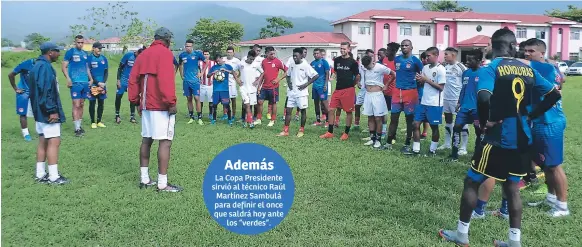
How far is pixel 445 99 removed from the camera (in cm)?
865

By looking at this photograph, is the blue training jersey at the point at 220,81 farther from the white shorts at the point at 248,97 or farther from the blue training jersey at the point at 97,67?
the blue training jersey at the point at 97,67

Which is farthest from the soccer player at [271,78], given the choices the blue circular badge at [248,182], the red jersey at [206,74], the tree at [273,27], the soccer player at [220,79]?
the tree at [273,27]

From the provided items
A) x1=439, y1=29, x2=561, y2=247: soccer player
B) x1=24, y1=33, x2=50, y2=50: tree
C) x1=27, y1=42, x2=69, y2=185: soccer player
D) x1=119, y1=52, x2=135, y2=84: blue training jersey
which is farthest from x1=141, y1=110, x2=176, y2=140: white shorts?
x1=24, y1=33, x2=50, y2=50: tree

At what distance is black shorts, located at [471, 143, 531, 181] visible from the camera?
426cm

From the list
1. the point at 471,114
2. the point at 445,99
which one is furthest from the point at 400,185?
the point at 445,99

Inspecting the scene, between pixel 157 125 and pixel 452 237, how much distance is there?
12.6ft

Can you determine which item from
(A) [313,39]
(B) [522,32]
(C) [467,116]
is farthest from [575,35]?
(C) [467,116]

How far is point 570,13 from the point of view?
195 feet

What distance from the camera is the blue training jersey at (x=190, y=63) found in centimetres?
1182

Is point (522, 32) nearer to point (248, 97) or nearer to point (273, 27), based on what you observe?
point (273, 27)

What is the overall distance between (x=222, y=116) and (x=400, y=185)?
7.66 metres

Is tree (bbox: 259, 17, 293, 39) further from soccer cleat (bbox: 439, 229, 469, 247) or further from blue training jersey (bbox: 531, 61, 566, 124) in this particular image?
soccer cleat (bbox: 439, 229, 469, 247)

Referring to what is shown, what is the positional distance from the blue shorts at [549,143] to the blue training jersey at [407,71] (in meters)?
3.21

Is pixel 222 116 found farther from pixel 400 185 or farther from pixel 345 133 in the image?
pixel 400 185
